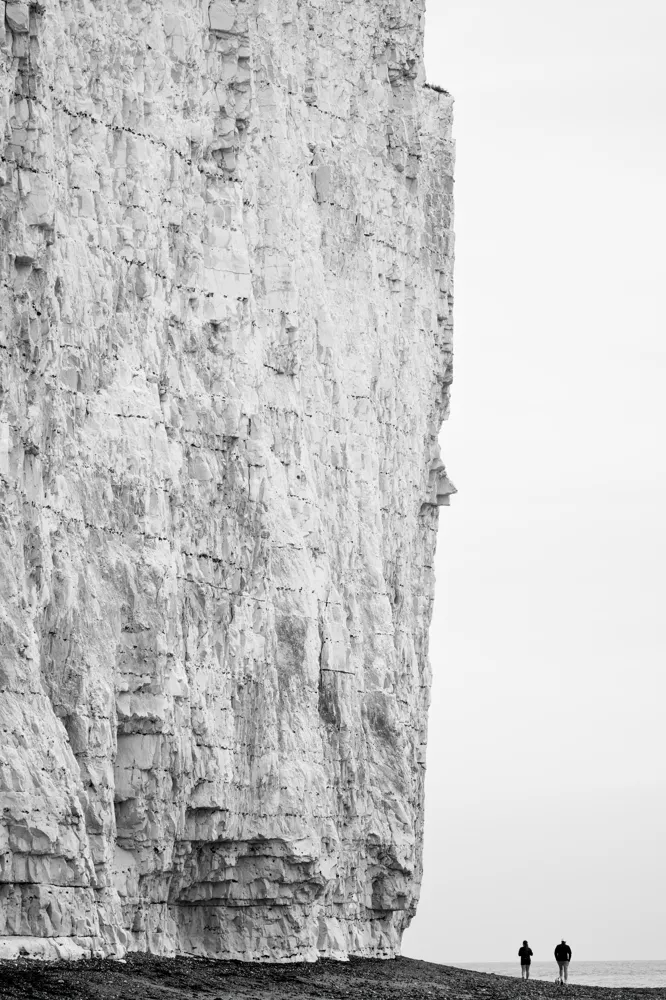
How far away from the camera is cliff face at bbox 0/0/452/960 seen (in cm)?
3362

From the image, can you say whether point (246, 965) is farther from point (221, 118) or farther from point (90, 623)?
point (221, 118)

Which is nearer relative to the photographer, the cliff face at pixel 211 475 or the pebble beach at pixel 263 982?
the pebble beach at pixel 263 982

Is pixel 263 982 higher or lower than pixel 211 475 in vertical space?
lower

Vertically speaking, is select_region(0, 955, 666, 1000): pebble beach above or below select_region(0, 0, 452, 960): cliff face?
below

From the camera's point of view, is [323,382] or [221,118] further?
[323,382]

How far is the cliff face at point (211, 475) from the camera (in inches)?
1324

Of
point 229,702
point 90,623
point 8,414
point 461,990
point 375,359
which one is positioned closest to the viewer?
point 8,414

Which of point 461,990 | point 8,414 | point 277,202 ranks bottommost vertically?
point 461,990

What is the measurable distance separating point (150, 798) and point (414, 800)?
15.4 meters

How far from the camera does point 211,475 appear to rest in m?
39.7

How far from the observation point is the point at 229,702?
39.4 m

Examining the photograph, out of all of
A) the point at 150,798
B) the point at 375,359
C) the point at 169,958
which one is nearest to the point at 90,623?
the point at 150,798

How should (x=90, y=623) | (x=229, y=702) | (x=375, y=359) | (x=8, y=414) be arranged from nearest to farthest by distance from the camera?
(x=8, y=414) < (x=90, y=623) < (x=229, y=702) < (x=375, y=359)

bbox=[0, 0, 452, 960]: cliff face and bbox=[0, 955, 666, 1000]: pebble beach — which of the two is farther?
bbox=[0, 0, 452, 960]: cliff face
